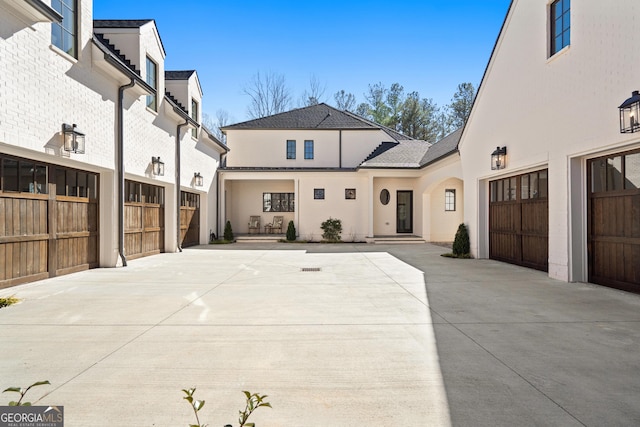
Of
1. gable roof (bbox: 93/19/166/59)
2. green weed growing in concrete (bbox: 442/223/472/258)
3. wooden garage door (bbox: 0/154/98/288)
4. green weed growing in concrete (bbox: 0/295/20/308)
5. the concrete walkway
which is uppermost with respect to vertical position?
gable roof (bbox: 93/19/166/59)

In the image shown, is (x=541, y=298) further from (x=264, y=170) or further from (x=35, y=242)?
(x=264, y=170)

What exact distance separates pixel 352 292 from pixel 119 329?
3.54 metres

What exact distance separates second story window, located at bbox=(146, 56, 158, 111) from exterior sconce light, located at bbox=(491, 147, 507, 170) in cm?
962

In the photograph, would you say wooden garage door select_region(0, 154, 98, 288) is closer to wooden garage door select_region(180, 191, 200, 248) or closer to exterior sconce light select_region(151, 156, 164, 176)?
exterior sconce light select_region(151, 156, 164, 176)

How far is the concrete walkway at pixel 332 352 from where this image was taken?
7.91 feet

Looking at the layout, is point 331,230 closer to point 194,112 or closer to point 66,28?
point 194,112

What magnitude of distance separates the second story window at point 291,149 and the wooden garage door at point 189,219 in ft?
21.0

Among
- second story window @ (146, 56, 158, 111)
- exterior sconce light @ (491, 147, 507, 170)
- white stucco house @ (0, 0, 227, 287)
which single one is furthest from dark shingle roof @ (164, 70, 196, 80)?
exterior sconce light @ (491, 147, 507, 170)

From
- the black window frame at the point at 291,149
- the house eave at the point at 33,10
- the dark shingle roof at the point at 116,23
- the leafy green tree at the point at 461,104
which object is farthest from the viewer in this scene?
the leafy green tree at the point at 461,104

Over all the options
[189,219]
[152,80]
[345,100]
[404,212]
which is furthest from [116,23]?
[345,100]

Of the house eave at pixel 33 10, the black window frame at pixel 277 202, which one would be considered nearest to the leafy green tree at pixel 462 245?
the black window frame at pixel 277 202

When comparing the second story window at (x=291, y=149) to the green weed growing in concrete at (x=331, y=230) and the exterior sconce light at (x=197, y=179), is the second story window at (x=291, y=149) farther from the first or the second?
the exterior sconce light at (x=197, y=179)

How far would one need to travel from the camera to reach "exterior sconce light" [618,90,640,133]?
16.8ft

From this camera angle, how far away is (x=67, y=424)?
2217mm
